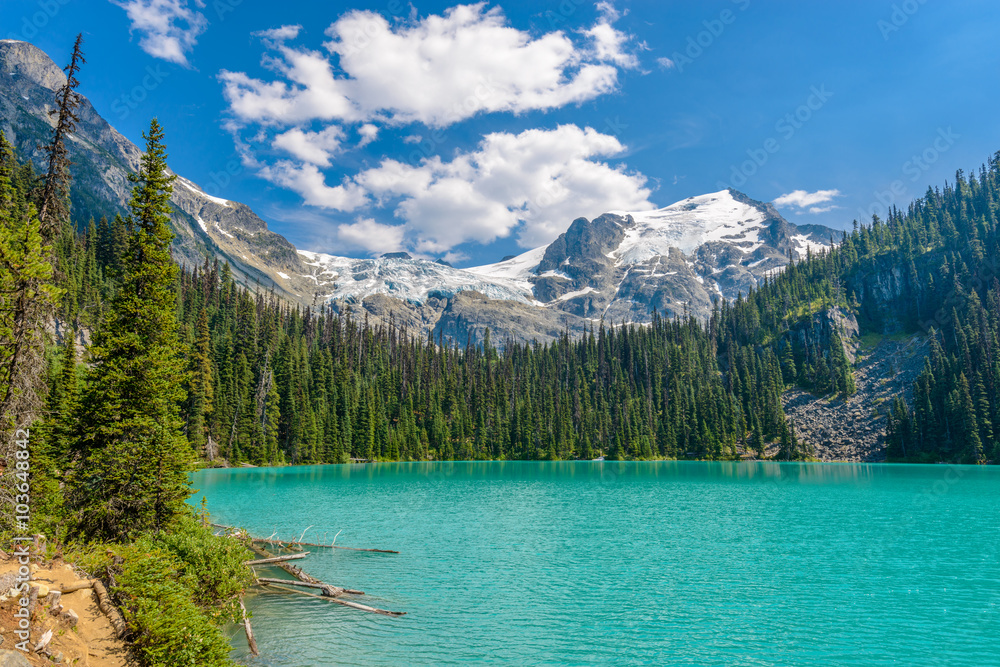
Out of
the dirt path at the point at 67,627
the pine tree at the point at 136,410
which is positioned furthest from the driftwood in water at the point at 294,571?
the dirt path at the point at 67,627

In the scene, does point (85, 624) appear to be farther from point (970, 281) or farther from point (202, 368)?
point (970, 281)

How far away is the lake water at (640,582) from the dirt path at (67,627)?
5963mm

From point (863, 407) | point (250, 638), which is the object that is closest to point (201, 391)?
point (250, 638)

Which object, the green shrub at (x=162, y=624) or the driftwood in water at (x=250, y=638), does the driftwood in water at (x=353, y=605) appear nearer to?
the driftwood in water at (x=250, y=638)

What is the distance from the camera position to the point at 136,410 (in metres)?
21.7

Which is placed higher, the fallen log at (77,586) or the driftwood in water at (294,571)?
the fallen log at (77,586)

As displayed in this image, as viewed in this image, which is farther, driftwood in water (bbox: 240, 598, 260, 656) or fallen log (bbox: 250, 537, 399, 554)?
fallen log (bbox: 250, 537, 399, 554)

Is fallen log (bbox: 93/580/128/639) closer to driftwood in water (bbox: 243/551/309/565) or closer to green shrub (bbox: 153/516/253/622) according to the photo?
green shrub (bbox: 153/516/253/622)

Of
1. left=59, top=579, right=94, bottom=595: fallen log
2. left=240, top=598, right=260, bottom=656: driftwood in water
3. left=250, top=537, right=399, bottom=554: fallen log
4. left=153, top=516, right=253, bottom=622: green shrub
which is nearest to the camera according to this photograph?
left=59, top=579, right=94, bottom=595: fallen log

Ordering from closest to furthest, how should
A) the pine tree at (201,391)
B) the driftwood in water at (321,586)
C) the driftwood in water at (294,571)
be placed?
the driftwood in water at (321,586) → the driftwood in water at (294,571) → the pine tree at (201,391)

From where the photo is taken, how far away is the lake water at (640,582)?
18.3 metres

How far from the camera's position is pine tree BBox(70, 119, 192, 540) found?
20984 millimetres

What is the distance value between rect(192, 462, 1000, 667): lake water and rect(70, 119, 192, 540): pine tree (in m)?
6.29

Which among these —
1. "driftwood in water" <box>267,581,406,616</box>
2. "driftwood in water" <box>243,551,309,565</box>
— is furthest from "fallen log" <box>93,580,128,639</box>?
"driftwood in water" <box>243,551,309,565</box>
